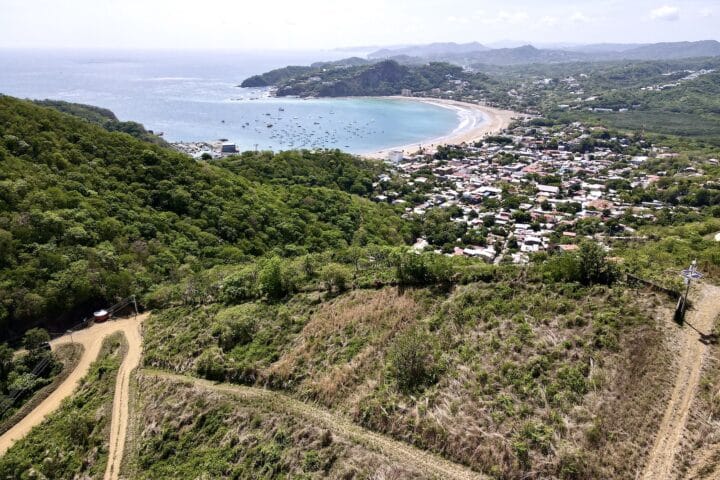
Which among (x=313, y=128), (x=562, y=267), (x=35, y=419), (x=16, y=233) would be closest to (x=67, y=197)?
(x=16, y=233)

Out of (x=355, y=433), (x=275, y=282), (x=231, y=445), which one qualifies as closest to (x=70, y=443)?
(x=231, y=445)

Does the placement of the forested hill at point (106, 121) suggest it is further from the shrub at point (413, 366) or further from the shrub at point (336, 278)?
the shrub at point (413, 366)

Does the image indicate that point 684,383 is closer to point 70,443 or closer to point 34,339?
point 70,443

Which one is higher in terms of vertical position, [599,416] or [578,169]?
[599,416]

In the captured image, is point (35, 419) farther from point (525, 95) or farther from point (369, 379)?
point (525, 95)

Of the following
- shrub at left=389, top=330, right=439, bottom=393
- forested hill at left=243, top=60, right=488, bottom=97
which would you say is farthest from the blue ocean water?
shrub at left=389, top=330, right=439, bottom=393

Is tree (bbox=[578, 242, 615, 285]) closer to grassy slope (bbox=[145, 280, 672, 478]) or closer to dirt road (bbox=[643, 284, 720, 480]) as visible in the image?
grassy slope (bbox=[145, 280, 672, 478])
